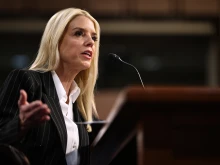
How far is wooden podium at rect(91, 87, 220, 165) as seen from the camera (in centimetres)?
75

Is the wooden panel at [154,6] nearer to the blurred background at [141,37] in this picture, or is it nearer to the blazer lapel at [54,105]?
the blurred background at [141,37]

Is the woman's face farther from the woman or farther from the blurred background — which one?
the blurred background

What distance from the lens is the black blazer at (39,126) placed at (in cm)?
125

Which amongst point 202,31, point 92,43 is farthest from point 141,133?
point 202,31

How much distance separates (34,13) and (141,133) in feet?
10.9

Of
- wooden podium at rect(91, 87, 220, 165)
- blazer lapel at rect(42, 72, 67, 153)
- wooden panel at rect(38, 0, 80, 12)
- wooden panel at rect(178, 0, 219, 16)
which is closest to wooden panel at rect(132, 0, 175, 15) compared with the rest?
wooden panel at rect(178, 0, 219, 16)

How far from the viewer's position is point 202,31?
165 inches

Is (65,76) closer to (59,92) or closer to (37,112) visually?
(59,92)

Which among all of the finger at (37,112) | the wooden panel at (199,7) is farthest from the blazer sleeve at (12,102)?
the wooden panel at (199,7)

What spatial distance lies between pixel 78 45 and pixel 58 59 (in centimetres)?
9

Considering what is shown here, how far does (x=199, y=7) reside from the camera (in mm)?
4031

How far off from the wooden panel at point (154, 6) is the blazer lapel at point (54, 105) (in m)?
2.68

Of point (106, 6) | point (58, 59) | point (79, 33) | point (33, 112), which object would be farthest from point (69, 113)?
point (106, 6)

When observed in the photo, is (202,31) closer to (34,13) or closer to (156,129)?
(34,13)
